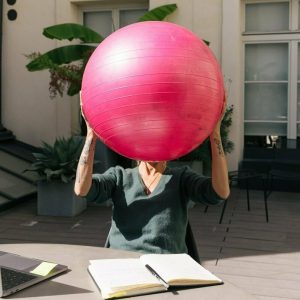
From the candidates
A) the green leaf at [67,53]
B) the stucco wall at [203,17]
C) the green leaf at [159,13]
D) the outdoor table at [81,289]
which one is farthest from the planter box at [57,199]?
the outdoor table at [81,289]

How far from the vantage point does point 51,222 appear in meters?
5.52

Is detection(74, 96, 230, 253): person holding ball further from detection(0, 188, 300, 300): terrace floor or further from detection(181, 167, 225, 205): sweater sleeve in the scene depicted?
detection(0, 188, 300, 300): terrace floor

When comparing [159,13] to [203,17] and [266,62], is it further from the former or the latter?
[266,62]

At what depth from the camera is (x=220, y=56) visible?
7562 mm

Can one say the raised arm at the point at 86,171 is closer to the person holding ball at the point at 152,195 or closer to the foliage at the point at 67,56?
the person holding ball at the point at 152,195

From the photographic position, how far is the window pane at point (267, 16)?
776 cm

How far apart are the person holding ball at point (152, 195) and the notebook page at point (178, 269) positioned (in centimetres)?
26

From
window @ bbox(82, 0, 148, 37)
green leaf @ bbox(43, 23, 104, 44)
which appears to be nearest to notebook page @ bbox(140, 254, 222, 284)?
green leaf @ bbox(43, 23, 104, 44)

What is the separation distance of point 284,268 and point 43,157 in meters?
3.36

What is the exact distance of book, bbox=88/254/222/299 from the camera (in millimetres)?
1442

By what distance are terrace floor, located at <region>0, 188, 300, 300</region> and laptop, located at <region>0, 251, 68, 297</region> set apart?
2006mm

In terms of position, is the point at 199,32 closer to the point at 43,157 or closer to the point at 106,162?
the point at 106,162

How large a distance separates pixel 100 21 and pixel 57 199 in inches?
153

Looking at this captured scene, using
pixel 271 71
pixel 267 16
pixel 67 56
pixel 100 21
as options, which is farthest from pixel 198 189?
pixel 100 21
